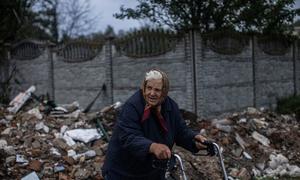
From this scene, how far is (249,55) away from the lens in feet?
53.5

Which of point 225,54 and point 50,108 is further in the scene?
point 225,54

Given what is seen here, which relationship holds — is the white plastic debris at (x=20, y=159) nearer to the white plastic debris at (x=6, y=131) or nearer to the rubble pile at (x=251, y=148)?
the white plastic debris at (x=6, y=131)

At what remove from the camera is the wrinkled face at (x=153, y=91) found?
4.02 meters

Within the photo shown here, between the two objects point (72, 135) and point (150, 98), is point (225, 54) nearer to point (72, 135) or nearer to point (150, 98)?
point (72, 135)

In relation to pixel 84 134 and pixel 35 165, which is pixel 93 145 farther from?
pixel 35 165

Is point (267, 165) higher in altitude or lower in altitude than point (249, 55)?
lower

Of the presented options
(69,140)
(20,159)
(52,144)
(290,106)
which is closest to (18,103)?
(69,140)

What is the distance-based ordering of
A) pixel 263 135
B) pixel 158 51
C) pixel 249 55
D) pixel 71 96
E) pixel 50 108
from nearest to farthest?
pixel 263 135
pixel 50 108
pixel 158 51
pixel 249 55
pixel 71 96

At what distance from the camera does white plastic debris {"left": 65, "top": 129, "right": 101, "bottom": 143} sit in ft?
33.8

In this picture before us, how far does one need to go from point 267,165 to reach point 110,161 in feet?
21.5

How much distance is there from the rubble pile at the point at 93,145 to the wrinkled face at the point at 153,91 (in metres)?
4.81

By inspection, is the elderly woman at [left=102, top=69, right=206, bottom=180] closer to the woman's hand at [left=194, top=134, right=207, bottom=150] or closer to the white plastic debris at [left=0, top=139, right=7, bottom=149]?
the woman's hand at [left=194, top=134, right=207, bottom=150]

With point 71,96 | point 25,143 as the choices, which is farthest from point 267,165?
point 71,96

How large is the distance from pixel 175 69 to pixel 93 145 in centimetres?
480
